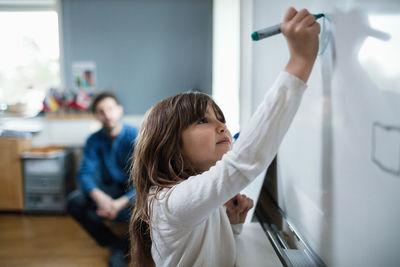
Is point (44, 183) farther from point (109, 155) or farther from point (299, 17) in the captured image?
point (299, 17)

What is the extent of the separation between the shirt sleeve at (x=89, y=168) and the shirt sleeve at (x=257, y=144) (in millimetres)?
1826

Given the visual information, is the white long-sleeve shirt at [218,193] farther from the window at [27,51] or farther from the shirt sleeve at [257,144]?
the window at [27,51]

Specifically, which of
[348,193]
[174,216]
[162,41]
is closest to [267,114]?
[348,193]

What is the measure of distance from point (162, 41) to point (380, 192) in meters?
3.30

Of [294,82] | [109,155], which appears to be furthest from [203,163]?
[109,155]

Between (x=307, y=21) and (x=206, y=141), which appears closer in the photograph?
(x=307, y=21)

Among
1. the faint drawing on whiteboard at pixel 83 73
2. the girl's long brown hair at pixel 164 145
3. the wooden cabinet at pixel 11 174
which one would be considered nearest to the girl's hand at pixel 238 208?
the girl's long brown hair at pixel 164 145

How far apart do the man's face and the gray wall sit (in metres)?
1.26

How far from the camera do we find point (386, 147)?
1.19ft

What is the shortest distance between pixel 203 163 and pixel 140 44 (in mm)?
2985

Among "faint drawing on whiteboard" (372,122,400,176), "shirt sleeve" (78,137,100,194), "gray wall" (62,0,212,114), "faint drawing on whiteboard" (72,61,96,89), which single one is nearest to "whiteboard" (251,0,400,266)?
"faint drawing on whiteboard" (372,122,400,176)

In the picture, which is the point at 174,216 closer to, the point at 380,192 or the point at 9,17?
the point at 380,192

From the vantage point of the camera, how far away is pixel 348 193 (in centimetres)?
45

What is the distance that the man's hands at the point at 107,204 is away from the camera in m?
2.02
